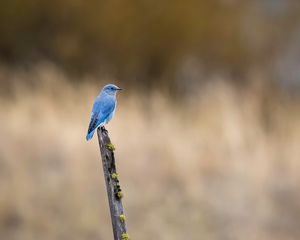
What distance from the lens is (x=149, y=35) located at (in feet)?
48.5

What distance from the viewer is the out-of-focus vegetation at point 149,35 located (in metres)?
14.0

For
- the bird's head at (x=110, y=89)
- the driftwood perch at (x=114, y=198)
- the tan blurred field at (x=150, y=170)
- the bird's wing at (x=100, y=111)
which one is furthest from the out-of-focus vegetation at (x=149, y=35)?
the driftwood perch at (x=114, y=198)

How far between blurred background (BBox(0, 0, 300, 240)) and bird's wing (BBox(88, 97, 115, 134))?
12.4ft

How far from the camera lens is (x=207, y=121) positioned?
455 inches

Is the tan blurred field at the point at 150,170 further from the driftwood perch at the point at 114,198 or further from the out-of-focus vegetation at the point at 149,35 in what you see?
the driftwood perch at the point at 114,198

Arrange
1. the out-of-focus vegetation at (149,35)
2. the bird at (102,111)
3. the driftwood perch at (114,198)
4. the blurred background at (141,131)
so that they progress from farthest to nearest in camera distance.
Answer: the out-of-focus vegetation at (149,35) → the blurred background at (141,131) → the bird at (102,111) → the driftwood perch at (114,198)

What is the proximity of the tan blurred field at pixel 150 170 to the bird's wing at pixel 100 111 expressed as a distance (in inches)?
149

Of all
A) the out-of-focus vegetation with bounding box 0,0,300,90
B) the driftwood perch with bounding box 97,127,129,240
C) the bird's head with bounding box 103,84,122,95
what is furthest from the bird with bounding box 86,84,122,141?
the out-of-focus vegetation with bounding box 0,0,300,90

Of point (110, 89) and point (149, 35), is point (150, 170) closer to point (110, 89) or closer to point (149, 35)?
point (110, 89)

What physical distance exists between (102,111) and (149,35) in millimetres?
8808

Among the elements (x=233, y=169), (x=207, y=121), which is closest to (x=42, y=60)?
(x=207, y=121)

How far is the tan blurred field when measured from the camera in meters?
10.0

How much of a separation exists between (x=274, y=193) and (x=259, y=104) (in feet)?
6.77

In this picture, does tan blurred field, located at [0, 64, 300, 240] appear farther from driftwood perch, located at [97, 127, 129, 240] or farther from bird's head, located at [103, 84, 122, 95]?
driftwood perch, located at [97, 127, 129, 240]
